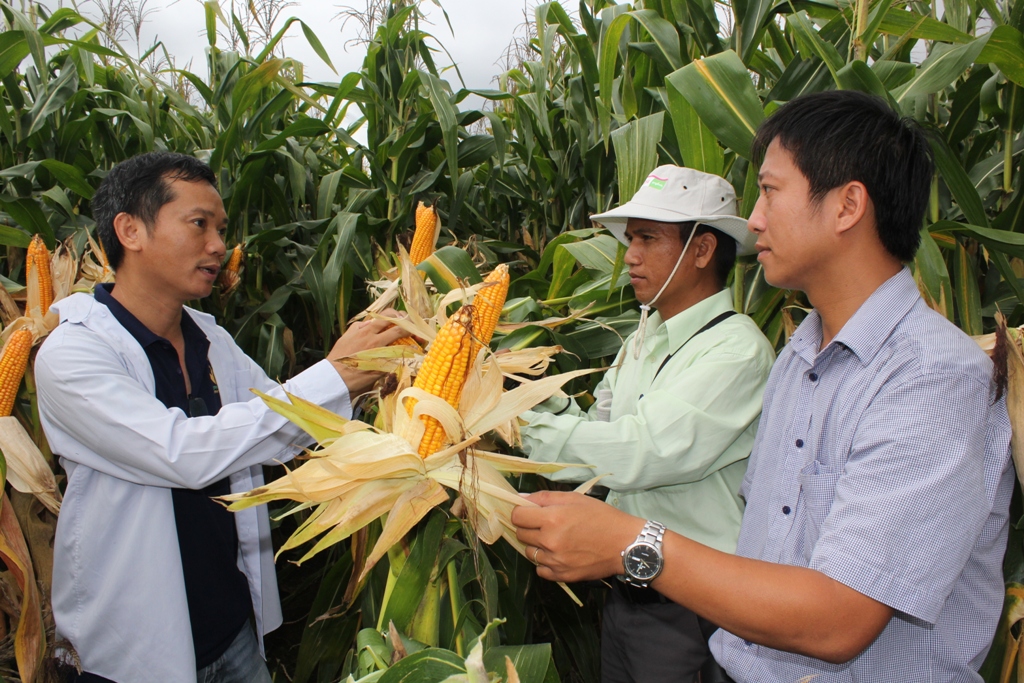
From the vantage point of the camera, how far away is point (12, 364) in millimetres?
2133

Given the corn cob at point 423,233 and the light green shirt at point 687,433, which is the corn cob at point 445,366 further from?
the corn cob at point 423,233

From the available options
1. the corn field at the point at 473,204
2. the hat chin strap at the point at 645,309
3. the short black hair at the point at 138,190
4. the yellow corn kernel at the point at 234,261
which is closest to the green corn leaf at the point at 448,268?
the corn field at the point at 473,204

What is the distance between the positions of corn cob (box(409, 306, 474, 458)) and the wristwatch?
1.41ft

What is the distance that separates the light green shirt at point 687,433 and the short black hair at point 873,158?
1.56 ft

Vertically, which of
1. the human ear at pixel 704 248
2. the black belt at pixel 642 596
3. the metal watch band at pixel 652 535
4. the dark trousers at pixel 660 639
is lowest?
the dark trousers at pixel 660 639

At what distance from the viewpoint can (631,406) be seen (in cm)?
193

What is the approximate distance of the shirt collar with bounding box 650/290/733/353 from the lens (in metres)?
1.82

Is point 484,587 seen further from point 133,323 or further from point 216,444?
point 133,323

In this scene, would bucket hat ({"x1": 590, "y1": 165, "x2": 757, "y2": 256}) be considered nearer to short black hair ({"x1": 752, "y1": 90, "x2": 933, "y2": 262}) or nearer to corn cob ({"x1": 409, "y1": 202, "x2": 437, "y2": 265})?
short black hair ({"x1": 752, "y1": 90, "x2": 933, "y2": 262})

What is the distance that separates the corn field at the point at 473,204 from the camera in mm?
1754

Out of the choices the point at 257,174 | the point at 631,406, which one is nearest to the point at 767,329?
the point at 631,406

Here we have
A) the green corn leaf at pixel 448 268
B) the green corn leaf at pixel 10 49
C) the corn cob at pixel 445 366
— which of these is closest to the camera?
the corn cob at pixel 445 366

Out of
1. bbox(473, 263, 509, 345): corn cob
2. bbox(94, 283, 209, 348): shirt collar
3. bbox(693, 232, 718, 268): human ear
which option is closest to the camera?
bbox(473, 263, 509, 345): corn cob

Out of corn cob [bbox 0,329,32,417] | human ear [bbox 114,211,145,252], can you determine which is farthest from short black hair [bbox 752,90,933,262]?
corn cob [bbox 0,329,32,417]
